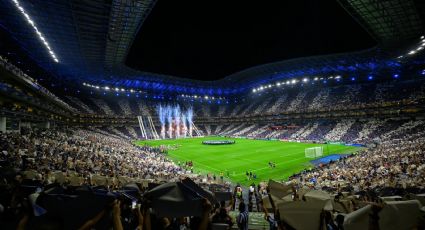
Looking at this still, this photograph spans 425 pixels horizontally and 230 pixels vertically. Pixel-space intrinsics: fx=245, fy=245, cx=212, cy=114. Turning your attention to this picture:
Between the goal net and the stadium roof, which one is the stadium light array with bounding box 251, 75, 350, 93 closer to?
the stadium roof

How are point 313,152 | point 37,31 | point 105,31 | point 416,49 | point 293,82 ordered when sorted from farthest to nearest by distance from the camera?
point 293,82 < point 416,49 < point 313,152 < point 37,31 < point 105,31

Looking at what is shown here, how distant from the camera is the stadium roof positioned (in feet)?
106

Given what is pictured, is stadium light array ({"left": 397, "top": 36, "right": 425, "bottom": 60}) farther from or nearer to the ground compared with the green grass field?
farther from the ground

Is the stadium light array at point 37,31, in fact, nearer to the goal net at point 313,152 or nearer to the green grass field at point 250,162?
the green grass field at point 250,162

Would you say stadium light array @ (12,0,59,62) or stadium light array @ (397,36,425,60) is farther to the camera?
stadium light array @ (397,36,425,60)

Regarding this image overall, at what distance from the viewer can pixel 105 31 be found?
1538 inches

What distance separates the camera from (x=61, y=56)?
2104 inches

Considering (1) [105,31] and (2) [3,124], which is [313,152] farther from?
(2) [3,124]

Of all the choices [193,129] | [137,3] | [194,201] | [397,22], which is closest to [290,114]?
[193,129]

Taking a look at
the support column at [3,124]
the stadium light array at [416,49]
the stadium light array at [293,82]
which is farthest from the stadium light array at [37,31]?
the stadium light array at [293,82]

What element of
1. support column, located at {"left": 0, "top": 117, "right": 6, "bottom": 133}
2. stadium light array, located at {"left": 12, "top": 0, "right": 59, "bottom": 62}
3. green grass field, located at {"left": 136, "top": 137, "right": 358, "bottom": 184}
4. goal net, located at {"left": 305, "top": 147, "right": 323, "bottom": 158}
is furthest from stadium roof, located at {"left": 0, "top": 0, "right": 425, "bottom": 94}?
green grass field, located at {"left": 136, "top": 137, "right": 358, "bottom": 184}

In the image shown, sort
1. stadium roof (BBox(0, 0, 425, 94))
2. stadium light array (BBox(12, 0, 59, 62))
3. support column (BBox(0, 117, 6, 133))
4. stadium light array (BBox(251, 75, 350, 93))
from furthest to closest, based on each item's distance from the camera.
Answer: stadium light array (BBox(251, 75, 350, 93)) → support column (BBox(0, 117, 6, 133)) → stadium roof (BBox(0, 0, 425, 94)) → stadium light array (BBox(12, 0, 59, 62))

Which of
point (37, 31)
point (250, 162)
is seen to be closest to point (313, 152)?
point (250, 162)

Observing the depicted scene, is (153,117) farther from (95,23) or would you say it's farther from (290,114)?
(95,23)
